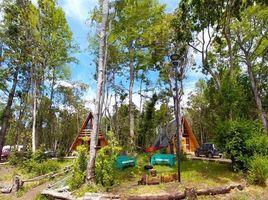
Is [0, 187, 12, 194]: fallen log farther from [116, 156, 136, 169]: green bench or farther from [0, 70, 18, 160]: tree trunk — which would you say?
[0, 70, 18, 160]: tree trunk

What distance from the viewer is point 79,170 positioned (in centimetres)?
1023

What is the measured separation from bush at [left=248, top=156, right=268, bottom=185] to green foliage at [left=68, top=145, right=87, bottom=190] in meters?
6.53

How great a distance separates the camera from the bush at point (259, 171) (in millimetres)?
10062

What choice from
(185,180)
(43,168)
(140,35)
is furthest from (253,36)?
(43,168)

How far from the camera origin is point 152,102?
29109mm

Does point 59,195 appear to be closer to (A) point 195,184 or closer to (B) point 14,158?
(A) point 195,184

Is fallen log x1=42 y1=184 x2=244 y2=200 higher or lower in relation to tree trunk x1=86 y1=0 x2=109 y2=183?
lower

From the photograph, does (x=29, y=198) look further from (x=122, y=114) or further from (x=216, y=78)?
(x=122, y=114)

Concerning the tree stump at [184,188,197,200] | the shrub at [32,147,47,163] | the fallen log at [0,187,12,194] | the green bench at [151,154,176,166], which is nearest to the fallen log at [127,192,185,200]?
the tree stump at [184,188,197,200]

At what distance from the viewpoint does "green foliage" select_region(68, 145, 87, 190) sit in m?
9.82

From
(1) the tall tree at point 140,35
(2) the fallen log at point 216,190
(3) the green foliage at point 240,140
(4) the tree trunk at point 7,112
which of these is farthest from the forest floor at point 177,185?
(4) the tree trunk at point 7,112

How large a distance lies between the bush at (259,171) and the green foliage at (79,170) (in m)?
6.53

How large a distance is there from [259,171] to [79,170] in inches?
272

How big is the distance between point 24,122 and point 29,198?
24.0 meters
